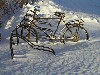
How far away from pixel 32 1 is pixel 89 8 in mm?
2569

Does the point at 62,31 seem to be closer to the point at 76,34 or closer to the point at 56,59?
the point at 76,34

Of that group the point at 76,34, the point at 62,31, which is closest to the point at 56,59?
the point at 76,34

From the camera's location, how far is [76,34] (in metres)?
7.81

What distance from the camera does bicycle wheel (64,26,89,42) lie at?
7723mm

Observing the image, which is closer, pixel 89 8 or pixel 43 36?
pixel 43 36

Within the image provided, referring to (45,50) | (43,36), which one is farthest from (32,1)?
(45,50)

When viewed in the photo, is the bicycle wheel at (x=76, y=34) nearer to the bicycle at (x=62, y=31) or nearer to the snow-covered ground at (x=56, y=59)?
the bicycle at (x=62, y=31)

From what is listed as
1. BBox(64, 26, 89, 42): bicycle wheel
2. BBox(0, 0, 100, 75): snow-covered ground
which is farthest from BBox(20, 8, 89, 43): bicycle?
BBox(0, 0, 100, 75): snow-covered ground

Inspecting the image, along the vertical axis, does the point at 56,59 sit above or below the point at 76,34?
below

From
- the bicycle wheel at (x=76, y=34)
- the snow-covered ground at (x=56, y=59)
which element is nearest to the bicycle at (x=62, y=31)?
the bicycle wheel at (x=76, y=34)

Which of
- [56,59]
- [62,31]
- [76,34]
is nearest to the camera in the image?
[56,59]

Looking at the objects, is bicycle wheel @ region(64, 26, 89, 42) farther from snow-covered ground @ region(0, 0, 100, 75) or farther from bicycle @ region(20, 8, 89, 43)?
snow-covered ground @ region(0, 0, 100, 75)

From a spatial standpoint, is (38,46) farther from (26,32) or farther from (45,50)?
(26,32)

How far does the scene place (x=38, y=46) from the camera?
23.8 ft
